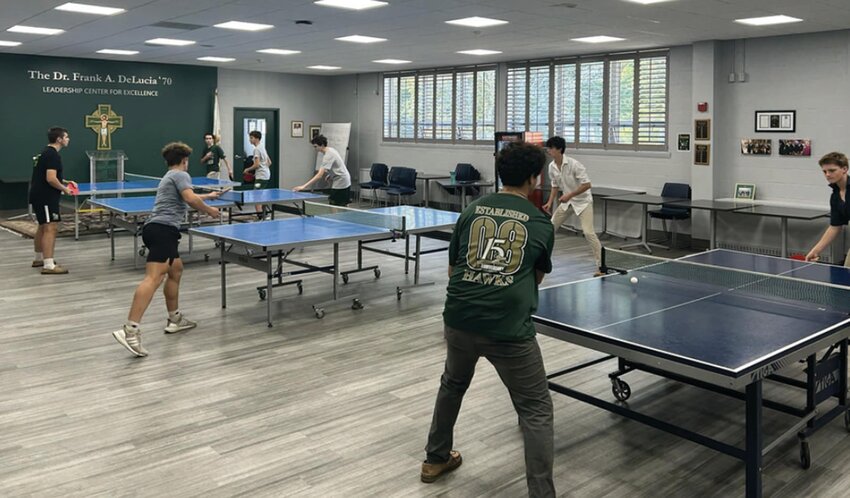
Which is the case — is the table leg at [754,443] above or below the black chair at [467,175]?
below

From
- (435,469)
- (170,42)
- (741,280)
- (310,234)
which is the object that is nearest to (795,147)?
(741,280)

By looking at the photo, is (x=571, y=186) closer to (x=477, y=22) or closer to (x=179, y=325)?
(x=477, y=22)

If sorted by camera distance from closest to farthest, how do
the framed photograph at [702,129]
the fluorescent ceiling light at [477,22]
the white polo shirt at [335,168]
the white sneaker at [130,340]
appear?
1. the white sneaker at [130,340]
2. the fluorescent ceiling light at [477,22]
3. the white polo shirt at [335,168]
4. the framed photograph at [702,129]

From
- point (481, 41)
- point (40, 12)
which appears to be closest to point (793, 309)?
point (481, 41)

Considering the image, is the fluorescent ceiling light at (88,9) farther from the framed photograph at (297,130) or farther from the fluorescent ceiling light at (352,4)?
the framed photograph at (297,130)

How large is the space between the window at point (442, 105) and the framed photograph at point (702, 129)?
4458mm

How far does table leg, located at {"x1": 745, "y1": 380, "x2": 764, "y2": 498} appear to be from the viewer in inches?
124

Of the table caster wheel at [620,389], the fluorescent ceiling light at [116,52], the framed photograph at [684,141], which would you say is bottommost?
the table caster wheel at [620,389]

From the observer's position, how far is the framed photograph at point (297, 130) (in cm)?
1733

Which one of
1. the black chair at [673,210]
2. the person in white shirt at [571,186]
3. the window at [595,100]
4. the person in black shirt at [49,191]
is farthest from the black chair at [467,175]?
the person in black shirt at [49,191]

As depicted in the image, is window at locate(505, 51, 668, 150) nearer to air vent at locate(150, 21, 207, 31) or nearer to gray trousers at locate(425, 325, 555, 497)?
air vent at locate(150, 21, 207, 31)

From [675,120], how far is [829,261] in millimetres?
3061

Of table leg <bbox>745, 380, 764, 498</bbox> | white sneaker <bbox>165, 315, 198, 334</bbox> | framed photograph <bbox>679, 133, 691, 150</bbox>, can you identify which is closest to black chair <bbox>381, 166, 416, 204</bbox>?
framed photograph <bbox>679, 133, 691, 150</bbox>

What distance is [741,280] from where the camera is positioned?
4.43 meters
